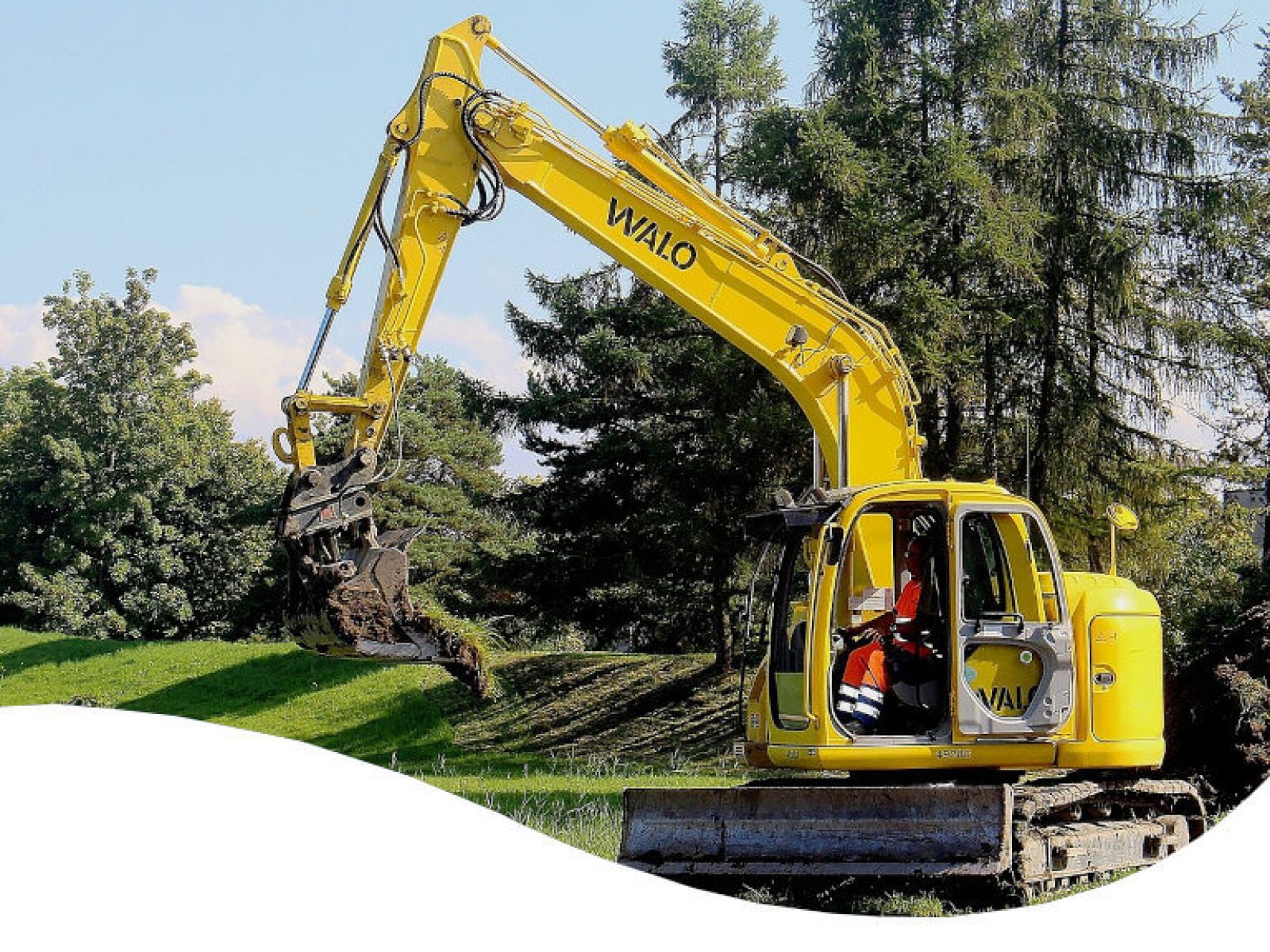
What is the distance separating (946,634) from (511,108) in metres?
3.94

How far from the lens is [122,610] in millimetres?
24078

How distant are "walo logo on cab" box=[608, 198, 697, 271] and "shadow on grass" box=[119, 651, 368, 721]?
42.9 feet

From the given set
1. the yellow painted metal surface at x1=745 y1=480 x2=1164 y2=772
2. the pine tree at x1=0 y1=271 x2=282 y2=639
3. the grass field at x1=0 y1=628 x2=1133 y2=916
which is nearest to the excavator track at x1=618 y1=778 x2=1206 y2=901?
the yellow painted metal surface at x1=745 y1=480 x2=1164 y2=772

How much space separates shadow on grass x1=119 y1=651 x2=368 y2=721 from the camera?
20922 mm

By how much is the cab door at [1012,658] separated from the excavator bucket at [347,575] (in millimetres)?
2712

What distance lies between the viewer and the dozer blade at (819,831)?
6.74 metres

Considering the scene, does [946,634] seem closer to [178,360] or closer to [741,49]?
[741,49]

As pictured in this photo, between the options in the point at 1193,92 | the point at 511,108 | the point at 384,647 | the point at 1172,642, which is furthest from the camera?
the point at 1193,92

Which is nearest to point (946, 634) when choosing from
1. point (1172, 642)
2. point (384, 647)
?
point (384, 647)

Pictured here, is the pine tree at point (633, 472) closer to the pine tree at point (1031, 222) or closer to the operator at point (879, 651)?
the pine tree at point (1031, 222)

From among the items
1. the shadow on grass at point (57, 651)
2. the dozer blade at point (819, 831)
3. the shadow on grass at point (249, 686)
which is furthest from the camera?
the shadow on grass at point (57, 651)

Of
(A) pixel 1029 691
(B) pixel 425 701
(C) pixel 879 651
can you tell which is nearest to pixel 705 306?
(C) pixel 879 651

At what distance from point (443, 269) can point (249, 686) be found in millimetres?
14347

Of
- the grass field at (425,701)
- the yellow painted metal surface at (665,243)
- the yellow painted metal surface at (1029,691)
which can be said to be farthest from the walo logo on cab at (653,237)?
the grass field at (425,701)
